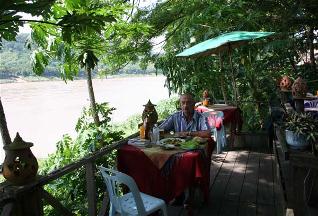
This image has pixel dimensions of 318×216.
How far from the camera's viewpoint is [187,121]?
398 centimetres

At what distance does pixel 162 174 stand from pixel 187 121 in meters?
1.06

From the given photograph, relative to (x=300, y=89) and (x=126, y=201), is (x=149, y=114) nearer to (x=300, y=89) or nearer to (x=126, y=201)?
(x=126, y=201)

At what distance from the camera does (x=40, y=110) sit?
32.6m

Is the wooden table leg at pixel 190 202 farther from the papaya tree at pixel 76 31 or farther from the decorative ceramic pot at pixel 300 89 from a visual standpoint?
the papaya tree at pixel 76 31

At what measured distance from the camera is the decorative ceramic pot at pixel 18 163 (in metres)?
2.29

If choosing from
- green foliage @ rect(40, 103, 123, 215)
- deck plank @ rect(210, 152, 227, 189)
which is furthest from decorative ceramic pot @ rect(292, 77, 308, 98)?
green foliage @ rect(40, 103, 123, 215)

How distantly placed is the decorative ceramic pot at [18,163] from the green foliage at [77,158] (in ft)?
7.17

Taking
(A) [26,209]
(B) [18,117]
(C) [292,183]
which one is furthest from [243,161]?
(B) [18,117]

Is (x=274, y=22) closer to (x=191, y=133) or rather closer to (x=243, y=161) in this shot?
(x=243, y=161)

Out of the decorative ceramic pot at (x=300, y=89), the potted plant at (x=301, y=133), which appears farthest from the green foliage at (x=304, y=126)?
the decorative ceramic pot at (x=300, y=89)

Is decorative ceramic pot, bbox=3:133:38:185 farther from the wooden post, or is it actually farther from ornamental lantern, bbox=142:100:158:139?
ornamental lantern, bbox=142:100:158:139

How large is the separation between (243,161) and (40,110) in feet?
99.3

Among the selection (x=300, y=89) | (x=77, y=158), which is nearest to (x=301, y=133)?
(x=300, y=89)

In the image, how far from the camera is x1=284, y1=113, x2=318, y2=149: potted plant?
2430 mm
